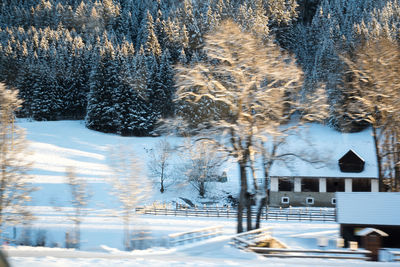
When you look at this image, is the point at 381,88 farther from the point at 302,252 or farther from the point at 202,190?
the point at 202,190

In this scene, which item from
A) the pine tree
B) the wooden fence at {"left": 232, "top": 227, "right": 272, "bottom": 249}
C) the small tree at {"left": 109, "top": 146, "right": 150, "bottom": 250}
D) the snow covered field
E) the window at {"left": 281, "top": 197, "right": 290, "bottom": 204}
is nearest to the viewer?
the snow covered field

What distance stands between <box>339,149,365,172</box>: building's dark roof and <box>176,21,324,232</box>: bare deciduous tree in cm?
2286

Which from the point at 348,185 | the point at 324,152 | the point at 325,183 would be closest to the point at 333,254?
the point at 324,152

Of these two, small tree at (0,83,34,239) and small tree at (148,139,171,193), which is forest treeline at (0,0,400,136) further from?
small tree at (0,83,34,239)

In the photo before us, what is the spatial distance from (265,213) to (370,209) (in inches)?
470

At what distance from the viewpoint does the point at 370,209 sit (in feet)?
58.9

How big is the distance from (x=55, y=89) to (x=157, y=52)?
22.1 meters

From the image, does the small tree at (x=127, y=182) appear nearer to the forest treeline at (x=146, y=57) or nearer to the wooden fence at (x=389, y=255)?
the wooden fence at (x=389, y=255)

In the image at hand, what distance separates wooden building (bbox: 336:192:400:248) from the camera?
1741 centimetres

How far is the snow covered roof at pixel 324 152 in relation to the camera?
14.0 metres

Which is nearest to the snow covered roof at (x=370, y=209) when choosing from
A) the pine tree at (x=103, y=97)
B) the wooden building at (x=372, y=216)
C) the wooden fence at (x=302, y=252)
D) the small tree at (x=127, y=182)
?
the wooden building at (x=372, y=216)

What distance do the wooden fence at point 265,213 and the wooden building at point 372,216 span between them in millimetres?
10132

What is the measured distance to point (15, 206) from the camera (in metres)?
15.0

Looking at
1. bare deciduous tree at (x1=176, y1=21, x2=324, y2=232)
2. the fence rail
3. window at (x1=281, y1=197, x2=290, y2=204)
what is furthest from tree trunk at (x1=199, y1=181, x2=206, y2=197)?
the fence rail
